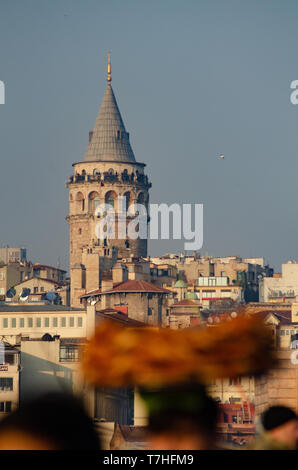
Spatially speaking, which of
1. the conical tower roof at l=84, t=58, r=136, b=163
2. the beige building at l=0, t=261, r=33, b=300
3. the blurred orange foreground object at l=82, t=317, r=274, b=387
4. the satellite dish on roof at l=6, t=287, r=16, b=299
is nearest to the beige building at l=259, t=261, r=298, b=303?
the conical tower roof at l=84, t=58, r=136, b=163

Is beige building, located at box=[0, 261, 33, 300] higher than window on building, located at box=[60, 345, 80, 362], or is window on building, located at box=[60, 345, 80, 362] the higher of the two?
beige building, located at box=[0, 261, 33, 300]

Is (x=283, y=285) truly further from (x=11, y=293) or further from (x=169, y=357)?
(x=169, y=357)

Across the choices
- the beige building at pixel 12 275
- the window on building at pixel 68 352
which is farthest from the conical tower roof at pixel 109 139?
the window on building at pixel 68 352

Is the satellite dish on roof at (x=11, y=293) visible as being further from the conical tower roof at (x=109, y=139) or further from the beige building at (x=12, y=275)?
the conical tower roof at (x=109, y=139)

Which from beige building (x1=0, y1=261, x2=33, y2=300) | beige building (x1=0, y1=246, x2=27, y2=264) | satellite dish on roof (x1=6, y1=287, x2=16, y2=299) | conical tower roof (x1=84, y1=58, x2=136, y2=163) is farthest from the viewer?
beige building (x1=0, y1=246, x2=27, y2=264)

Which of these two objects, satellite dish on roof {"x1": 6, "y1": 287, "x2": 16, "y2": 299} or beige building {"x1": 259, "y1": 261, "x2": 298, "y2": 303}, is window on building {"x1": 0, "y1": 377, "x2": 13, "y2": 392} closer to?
satellite dish on roof {"x1": 6, "y1": 287, "x2": 16, "y2": 299}

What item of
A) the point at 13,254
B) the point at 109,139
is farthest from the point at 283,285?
the point at 13,254
